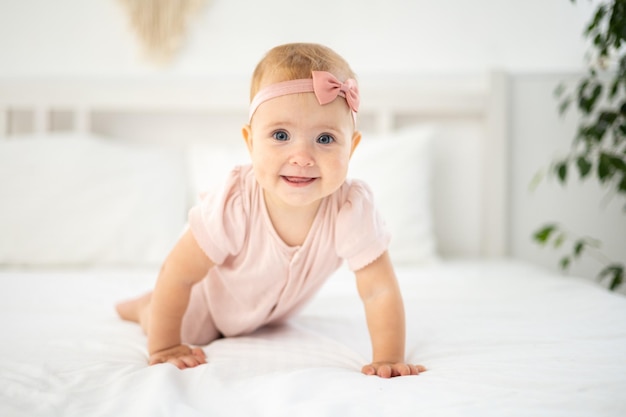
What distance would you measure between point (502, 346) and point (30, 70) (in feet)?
7.02

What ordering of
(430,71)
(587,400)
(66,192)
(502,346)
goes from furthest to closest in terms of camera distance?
(430,71) → (66,192) → (502,346) → (587,400)

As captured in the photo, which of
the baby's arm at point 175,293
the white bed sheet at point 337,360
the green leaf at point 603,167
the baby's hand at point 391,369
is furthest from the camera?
the green leaf at point 603,167

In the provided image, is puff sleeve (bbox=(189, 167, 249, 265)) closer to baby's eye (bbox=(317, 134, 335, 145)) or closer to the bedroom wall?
baby's eye (bbox=(317, 134, 335, 145))

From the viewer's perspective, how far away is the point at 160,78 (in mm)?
2332

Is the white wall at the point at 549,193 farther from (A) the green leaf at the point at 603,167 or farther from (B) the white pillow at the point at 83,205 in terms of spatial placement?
(B) the white pillow at the point at 83,205

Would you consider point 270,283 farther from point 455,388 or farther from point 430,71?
point 430,71

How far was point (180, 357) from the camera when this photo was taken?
928mm

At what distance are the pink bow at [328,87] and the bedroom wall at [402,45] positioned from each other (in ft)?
4.79

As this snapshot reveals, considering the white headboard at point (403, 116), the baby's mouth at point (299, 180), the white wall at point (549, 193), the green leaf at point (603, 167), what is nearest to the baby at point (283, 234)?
the baby's mouth at point (299, 180)

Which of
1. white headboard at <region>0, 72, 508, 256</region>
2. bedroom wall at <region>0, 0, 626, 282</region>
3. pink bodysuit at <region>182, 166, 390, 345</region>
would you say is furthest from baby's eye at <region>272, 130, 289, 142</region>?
bedroom wall at <region>0, 0, 626, 282</region>

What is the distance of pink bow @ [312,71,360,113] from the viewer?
870mm

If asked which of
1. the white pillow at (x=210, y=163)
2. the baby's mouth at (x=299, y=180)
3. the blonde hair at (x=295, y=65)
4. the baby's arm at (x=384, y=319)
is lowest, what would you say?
the baby's arm at (x=384, y=319)

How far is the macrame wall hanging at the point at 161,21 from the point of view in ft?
7.55

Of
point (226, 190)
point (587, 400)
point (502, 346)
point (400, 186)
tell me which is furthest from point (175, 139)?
point (587, 400)
